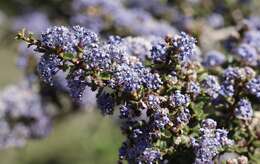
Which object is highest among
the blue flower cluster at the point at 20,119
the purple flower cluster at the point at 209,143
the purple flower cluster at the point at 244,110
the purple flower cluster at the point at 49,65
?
the blue flower cluster at the point at 20,119

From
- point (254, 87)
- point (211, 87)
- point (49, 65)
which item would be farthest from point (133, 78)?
point (254, 87)

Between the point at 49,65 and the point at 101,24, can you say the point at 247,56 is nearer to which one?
the point at 49,65

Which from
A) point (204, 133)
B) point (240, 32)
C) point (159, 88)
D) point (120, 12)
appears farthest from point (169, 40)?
point (120, 12)

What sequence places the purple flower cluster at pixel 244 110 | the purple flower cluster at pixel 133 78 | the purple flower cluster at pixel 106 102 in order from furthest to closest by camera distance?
1. the purple flower cluster at pixel 244 110
2. the purple flower cluster at pixel 106 102
3. the purple flower cluster at pixel 133 78

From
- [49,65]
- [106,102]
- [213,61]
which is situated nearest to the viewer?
[49,65]

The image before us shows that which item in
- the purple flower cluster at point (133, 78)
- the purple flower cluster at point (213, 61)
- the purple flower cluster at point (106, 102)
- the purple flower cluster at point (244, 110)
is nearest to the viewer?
the purple flower cluster at point (133, 78)

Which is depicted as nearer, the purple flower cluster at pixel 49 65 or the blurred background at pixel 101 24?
the purple flower cluster at pixel 49 65

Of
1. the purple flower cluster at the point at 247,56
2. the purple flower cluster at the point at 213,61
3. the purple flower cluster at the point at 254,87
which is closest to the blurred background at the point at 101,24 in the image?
the purple flower cluster at the point at 213,61

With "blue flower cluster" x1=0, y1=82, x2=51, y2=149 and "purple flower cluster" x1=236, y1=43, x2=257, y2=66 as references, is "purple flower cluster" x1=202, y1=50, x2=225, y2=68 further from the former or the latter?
"blue flower cluster" x1=0, y1=82, x2=51, y2=149

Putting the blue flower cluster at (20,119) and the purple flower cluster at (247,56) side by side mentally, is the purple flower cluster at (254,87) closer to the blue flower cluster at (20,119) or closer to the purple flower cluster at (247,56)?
the purple flower cluster at (247,56)
